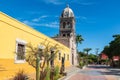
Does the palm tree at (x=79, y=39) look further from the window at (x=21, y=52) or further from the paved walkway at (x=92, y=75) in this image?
the window at (x=21, y=52)

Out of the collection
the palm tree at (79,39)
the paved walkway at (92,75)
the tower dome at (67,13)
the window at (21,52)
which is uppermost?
the tower dome at (67,13)

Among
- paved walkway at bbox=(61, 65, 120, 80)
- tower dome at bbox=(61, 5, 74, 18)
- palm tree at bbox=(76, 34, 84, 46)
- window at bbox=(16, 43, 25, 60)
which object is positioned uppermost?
tower dome at bbox=(61, 5, 74, 18)

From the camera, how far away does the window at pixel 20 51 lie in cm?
1602

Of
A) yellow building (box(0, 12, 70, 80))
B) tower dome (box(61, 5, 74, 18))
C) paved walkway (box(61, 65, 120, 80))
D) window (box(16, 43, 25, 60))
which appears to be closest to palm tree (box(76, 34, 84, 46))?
tower dome (box(61, 5, 74, 18))

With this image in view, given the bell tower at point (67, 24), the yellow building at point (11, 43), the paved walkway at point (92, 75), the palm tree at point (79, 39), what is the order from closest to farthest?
1. the yellow building at point (11, 43)
2. the paved walkway at point (92, 75)
3. the bell tower at point (67, 24)
4. the palm tree at point (79, 39)

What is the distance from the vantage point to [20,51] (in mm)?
16828

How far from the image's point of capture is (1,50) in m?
13.6

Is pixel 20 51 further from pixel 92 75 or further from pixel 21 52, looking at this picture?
pixel 92 75

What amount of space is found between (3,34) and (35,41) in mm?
6798

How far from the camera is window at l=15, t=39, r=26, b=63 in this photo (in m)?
16.0

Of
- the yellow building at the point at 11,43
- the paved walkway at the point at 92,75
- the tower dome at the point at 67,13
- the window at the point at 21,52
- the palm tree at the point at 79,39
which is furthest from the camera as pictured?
the palm tree at the point at 79,39

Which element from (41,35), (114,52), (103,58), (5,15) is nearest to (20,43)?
(5,15)

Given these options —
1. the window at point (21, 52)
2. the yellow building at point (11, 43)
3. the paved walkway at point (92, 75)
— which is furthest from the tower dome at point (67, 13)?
the window at point (21, 52)

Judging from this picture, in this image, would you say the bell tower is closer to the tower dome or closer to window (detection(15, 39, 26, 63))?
the tower dome
